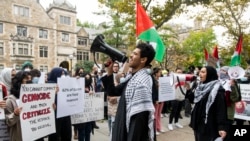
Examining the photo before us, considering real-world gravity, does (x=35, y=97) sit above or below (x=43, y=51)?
below

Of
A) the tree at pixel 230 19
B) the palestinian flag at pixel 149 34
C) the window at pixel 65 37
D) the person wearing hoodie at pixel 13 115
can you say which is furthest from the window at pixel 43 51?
the person wearing hoodie at pixel 13 115

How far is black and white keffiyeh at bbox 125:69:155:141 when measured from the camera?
8.09 ft

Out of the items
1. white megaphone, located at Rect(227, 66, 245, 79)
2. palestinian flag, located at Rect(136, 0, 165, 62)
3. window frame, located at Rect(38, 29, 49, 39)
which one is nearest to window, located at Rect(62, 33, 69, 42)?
window frame, located at Rect(38, 29, 49, 39)

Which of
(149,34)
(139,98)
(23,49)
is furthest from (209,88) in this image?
(23,49)

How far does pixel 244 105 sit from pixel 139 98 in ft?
17.4

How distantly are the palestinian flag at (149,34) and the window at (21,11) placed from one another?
39.1m

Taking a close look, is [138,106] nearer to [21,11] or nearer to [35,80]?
[35,80]

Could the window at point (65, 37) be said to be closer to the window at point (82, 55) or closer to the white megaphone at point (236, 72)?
the window at point (82, 55)

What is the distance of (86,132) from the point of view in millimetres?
5418

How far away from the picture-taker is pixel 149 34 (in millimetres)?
5230

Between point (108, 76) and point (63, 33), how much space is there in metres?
44.1

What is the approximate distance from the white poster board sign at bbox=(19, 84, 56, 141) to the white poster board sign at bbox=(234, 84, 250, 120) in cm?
489

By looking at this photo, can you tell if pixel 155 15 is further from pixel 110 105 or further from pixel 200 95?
pixel 200 95

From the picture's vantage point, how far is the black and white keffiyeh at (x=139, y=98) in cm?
247
